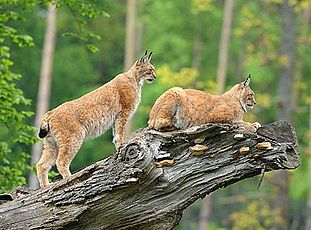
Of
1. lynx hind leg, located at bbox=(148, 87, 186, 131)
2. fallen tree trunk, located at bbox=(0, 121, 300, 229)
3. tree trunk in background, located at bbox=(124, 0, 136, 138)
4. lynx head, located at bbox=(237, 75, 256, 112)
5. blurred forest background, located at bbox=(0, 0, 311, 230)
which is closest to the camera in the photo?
fallen tree trunk, located at bbox=(0, 121, 300, 229)

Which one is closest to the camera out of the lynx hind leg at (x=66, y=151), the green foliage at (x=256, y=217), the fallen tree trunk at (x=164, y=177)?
the fallen tree trunk at (x=164, y=177)

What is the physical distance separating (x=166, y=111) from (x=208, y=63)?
21.6 m

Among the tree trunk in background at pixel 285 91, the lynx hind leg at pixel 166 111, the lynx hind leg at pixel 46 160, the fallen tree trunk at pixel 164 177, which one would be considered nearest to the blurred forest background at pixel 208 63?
the tree trunk in background at pixel 285 91

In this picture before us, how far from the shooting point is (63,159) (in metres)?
8.67

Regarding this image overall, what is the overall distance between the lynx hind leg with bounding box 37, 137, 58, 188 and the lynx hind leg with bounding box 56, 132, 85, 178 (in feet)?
0.74

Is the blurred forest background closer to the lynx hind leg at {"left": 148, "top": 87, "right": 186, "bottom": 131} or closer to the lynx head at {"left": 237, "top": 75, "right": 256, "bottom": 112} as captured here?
the lynx head at {"left": 237, "top": 75, "right": 256, "bottom": 112}

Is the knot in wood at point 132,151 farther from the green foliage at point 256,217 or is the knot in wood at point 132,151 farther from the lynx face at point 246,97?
the green foliage at point 256,217

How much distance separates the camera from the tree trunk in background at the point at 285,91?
18672 millimetres

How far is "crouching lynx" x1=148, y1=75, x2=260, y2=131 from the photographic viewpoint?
7965mm

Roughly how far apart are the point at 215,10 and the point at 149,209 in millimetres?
20993

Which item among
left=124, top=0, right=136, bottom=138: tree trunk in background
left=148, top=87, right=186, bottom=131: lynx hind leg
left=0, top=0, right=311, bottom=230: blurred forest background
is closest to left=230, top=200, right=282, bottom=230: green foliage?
left=0, top=0, right=311, bottom=230: blurred forest background

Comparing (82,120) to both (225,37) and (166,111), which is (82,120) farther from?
(225,37)

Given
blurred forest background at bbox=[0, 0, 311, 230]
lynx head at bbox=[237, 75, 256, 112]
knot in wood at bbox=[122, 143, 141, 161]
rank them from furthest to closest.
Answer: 1. blurred forest background at bbox=[0, 0, 311, 230]
2. lynx head at bbox=[237, 75, 256, 112]
3. knot in wood at bbox=[122, 143, 141, 161]

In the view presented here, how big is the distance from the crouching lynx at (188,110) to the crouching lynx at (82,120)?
967mm
